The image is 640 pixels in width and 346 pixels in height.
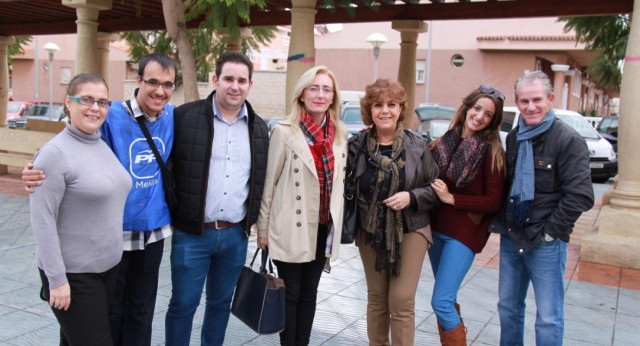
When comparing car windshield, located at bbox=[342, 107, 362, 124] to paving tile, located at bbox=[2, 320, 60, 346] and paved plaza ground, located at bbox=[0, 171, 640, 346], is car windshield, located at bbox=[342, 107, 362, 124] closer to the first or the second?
paved plaza ground, located at bbox=[0, 171, 640, 346]

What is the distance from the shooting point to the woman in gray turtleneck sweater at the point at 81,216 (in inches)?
94.0

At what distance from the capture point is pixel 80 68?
32.8 feet

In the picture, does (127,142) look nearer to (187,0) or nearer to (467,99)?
(467,99)

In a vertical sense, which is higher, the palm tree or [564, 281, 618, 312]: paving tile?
the palm tree

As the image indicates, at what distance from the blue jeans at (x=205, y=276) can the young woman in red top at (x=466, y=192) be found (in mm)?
1137

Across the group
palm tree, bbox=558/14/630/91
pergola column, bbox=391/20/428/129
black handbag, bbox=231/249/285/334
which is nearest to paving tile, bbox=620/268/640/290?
black handbag, bbox=231/249/285/334

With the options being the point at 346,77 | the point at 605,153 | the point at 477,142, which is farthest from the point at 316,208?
the point at 346,77

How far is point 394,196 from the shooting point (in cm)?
315

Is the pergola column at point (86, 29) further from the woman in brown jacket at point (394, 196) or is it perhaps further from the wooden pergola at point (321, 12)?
the woman in brown jacket at point (394, 196)

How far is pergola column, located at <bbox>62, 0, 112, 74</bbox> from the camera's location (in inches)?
379

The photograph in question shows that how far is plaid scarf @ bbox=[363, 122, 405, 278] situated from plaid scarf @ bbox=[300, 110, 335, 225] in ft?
0.74

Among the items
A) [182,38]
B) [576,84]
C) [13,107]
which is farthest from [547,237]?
[576,84]

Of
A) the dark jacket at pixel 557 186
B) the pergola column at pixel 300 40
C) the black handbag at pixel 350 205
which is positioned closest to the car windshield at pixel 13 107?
the pergola column at pixel 300 40

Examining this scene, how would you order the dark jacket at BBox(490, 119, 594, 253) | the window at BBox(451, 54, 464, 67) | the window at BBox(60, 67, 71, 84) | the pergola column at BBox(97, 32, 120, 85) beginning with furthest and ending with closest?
the window at BBox(60, 67, 71, 84)
the window at BBox(451, 54, 464, 67)
the pergola column at BBox(97, 32, 120, 85)
the dark jacket at BBox(490, 119, 594, 253)
